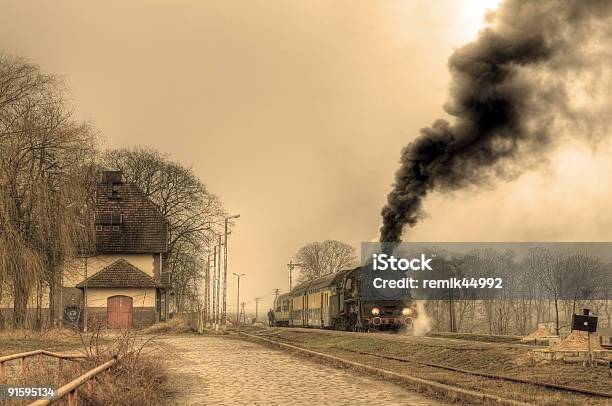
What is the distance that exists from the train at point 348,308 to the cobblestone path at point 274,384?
911cm

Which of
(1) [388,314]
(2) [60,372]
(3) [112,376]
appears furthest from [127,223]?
(3) [112,376]

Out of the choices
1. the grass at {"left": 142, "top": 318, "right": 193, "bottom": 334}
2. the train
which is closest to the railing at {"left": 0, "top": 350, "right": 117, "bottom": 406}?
the train

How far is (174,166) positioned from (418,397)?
43.7 m

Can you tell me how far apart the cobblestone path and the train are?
29.9ft

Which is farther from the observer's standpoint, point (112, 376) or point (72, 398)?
point (112, 376)

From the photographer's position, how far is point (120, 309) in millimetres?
40656

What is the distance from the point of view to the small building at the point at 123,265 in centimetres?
4050

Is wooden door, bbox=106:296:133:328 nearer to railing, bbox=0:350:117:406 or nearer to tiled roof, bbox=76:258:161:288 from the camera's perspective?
tiled roof, bbox=76:258:161:288

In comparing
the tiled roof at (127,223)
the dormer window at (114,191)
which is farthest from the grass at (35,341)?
the dormer window at (114,191)

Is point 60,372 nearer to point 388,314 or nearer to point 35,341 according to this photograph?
point 35,341

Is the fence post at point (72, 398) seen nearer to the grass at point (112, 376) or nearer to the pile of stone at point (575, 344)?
the grass at point (112, 376)

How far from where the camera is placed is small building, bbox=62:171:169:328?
40500mm

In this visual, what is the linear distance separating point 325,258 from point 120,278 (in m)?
48.7

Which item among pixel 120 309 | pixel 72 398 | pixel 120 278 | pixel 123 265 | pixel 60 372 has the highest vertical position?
pixel 123 265
